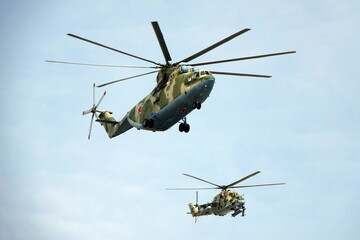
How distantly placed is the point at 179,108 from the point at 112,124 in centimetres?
1550

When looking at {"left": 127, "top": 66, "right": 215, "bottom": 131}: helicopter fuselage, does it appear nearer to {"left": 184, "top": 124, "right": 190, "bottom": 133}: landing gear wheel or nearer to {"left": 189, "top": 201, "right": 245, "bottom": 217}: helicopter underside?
{"left": 184, "top": 124, "right": 190, "bottom": 133}: landing gear wheel

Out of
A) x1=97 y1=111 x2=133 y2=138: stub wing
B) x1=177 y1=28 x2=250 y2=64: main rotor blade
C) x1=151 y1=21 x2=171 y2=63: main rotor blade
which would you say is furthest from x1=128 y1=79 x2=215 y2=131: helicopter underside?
x1=97 y1=111 x2=133 y2=138: stub wing

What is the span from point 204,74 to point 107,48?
8.82 meters

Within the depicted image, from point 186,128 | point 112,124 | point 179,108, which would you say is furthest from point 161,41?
point 112,124

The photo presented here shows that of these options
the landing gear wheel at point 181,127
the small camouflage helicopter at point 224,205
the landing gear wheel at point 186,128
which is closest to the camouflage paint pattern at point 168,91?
the landing gear wheel at point 181,127

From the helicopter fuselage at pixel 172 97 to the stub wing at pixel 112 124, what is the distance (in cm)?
452

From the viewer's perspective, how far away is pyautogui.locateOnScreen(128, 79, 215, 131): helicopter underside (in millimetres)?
48031

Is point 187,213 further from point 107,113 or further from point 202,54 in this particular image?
point 202,54

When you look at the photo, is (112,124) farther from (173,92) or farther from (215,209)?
(215,209)

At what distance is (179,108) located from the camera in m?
50.0

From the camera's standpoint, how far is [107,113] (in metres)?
65.5

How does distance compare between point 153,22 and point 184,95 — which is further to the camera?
point 184,95

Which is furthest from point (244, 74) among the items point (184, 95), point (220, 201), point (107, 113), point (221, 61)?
point (220, 201)

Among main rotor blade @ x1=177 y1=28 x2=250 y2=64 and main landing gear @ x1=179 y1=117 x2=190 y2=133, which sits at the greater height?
main rotor blade @ x1=177 y1=28 x2=250 y2=64
